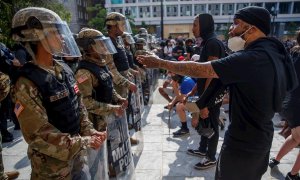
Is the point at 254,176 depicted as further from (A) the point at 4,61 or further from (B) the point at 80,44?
(A) the point at 4,61

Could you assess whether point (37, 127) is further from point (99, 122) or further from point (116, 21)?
point (116, 21)

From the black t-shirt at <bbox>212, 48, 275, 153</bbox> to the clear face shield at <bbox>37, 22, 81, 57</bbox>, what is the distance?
3.69 ft

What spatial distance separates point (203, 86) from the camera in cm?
385

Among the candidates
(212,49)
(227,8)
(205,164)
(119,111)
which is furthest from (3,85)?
(227,8)

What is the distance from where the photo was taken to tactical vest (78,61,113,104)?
10.4 ft

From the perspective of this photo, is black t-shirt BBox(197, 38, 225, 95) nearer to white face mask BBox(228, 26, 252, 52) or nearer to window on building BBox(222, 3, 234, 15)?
white face mask BBox(228, 26, 252, 52)

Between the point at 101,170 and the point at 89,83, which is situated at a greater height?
the point at 89,83

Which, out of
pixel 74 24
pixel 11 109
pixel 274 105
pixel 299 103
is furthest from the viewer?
pixel 74 24

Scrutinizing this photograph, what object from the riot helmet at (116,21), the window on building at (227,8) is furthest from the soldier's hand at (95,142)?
the window on building at (227,8)

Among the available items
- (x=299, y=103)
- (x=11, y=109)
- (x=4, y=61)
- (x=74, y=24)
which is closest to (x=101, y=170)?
(x=299, y=103)

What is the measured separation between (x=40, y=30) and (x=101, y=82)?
1.27m

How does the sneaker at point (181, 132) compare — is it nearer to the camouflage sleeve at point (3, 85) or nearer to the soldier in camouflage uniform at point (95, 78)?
the soldier in camouflage uniform at point (95, 78)

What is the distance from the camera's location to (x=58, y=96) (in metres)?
2.06

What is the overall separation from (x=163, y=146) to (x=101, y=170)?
2.90 m
